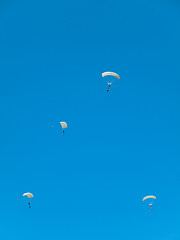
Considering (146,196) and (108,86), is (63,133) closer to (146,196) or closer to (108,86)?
(108,86)

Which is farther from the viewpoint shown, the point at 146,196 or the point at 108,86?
the point at 146,196

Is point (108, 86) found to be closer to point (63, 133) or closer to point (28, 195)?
point (63, 133)

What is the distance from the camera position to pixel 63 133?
38.1m

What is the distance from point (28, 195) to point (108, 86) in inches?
892

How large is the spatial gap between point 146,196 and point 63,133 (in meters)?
18.0

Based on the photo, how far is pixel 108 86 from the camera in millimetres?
33781

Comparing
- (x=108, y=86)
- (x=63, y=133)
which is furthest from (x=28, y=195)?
(x=108, y=86)

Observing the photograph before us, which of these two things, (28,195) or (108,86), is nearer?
(108,86)

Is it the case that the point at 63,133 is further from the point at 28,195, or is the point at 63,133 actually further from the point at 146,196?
the point at 146,196

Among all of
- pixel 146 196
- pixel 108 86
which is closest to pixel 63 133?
pixel 108 86

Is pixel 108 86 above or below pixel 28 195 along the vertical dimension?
above

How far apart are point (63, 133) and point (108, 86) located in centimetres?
1120

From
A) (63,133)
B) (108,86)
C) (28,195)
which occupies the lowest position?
(28,195)

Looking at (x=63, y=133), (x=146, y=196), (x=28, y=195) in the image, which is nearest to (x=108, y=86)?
(x=63, y=133)
